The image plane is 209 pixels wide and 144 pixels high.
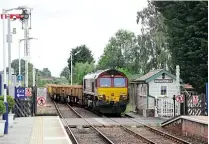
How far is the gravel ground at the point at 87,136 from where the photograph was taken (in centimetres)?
1671

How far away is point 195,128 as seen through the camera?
17.8 metres

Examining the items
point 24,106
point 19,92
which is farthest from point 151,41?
point 19,92

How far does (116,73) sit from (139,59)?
2363cm

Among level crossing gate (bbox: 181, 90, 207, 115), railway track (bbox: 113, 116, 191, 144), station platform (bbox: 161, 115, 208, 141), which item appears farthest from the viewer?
level crossing gate (bbox: 181, 90, 207, 115)

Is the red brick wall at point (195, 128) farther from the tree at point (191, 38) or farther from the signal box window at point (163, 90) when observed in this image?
the tree at point (191, 38)

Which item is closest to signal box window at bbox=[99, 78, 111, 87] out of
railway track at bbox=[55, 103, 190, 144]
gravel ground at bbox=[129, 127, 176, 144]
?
railway track at bbox=[55, 103, 190, 144]

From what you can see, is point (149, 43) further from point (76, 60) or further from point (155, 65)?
point (76, 60)

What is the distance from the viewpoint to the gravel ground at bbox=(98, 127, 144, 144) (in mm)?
16562

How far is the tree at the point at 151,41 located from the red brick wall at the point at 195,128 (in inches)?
1122

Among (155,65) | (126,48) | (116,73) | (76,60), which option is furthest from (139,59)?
(76,60)

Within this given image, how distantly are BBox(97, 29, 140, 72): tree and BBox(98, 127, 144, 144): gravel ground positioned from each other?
3715cm

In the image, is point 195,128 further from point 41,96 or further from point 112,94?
point 112,94

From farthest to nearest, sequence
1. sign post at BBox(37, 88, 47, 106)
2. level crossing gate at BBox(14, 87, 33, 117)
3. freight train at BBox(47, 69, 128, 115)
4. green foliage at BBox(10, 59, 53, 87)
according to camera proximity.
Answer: green foliage at BBox(10, 59, 53, 87) → freight train at BBox(47, 69, 128, 115) → level crossing gate at BBox(14, 87, 33, 117) → sign post at BBox(37, 88, 47, 106)

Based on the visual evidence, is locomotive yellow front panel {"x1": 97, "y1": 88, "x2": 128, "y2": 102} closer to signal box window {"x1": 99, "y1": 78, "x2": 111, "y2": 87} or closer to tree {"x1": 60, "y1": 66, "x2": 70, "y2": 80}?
signal box window {"x1": 99, "y1": 78, "x2": 111, "y2": 87}
